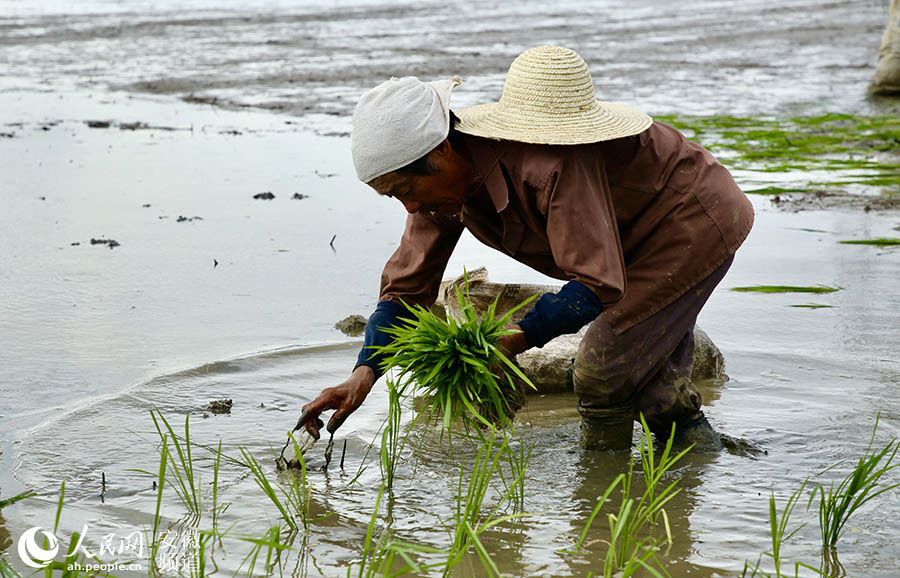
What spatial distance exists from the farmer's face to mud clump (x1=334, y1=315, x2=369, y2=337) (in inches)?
86.6

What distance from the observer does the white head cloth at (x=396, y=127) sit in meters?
2.84

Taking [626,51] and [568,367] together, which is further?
[626,51]

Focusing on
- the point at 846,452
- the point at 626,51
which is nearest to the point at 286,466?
the point at 846,452

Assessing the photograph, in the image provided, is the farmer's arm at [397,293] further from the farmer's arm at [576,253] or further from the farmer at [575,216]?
the farmer's arm at [576,253]

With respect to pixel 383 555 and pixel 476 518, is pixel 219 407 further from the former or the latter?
pixel 476 518

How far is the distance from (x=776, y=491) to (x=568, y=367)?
4.17ft

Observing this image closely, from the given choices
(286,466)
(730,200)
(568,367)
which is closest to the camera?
(730,200)

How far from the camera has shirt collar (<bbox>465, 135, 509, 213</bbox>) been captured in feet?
9.76

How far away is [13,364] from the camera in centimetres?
464

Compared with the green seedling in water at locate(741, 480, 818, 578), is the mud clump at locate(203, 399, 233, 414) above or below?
below

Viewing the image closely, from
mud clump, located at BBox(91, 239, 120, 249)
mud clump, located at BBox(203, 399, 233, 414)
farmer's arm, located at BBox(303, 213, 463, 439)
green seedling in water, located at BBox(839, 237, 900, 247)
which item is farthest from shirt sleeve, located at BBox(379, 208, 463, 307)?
green seedling in water, located at BBox(839, 237, 900, 247)

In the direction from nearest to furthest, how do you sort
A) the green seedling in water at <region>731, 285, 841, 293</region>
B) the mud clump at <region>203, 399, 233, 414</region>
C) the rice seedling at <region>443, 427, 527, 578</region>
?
the rice seedling at <region>443, 427, 527, 578</region> < the mud clump at <region>203, 399, 233, 414</region> < the green seedling in water at <region>731, 285, 841, 293</region>

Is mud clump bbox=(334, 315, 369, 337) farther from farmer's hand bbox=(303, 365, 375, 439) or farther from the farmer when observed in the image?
farmer's hand bbox=(303, 365, 375, 439)

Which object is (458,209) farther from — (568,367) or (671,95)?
(671,95)
